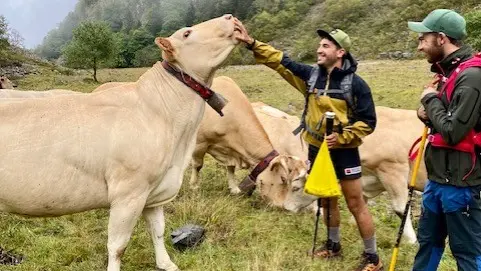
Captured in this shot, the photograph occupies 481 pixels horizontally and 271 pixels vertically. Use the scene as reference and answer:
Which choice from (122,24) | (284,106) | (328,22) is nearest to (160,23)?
(122,24)

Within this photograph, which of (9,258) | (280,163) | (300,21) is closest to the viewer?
(9,258)

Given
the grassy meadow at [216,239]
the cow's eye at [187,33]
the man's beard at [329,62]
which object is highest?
the cow's eye at [187,33]

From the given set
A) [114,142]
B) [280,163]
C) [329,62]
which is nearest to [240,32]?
[329,62]

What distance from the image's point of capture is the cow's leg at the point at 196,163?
8.77 meters

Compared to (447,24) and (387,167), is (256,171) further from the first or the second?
(447,24)

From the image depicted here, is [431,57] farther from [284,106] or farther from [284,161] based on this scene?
[284,106]

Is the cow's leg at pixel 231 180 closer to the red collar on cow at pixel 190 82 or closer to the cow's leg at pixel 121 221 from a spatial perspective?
the red collar on cow at pixel 190 82

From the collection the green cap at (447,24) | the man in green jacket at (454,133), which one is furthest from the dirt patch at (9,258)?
the green cap at (447,24)

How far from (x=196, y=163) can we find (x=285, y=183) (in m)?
2.01

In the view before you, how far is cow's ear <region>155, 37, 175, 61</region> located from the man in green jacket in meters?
2.21

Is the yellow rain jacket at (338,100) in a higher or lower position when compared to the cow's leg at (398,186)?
higher

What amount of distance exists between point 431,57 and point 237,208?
407 cm

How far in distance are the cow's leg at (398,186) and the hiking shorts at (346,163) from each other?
1842 millimetres

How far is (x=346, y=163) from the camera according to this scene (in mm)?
5500
